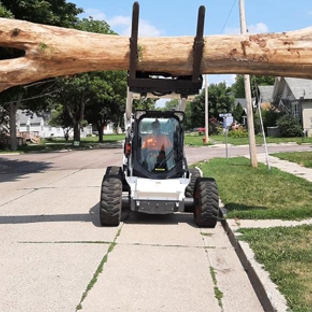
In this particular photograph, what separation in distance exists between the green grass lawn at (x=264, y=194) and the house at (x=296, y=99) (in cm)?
3084

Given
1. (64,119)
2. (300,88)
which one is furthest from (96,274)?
(64,119)

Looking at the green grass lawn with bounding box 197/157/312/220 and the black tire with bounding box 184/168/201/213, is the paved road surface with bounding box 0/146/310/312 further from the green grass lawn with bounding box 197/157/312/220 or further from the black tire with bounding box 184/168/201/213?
the green grass lawn with bounding box 197/157/312/220

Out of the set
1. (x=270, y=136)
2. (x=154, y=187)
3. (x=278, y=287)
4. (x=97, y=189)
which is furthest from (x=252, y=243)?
(x=270, y=136)

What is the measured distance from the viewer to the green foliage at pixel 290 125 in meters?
44.7

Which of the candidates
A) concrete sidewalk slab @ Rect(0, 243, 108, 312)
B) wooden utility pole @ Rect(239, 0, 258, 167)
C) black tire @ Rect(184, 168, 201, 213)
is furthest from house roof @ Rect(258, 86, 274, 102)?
concrete sidewalk slab @ Rect(0, 243, 108, 312)

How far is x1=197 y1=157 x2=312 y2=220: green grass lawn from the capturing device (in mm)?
8766

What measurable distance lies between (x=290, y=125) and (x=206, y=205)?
3850 cm

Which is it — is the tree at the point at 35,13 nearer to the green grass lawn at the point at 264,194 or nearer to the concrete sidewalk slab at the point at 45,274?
the green grass lawn at the point at 264,194

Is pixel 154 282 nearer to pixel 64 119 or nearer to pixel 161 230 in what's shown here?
pixel 161 230

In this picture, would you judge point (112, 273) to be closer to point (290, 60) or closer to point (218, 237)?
point (218, 237)

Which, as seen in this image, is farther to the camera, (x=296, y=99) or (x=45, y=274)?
(x=296, y=99)

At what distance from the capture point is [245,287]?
541 centimetres

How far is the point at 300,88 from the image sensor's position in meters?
47.5

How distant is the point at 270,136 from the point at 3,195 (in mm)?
38979
